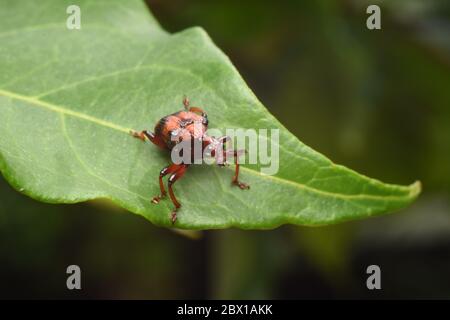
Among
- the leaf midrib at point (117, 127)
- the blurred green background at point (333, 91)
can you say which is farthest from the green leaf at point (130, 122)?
the blurred green background at point (333, 91)

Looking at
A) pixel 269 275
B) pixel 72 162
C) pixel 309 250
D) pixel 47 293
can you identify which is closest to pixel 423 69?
pixel 309 250

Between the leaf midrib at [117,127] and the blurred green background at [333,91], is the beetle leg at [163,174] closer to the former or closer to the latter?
the leaf midrib at [117,127]

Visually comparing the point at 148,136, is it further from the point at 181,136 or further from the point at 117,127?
the point at 181,136

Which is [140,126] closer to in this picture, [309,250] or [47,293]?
[309,250]

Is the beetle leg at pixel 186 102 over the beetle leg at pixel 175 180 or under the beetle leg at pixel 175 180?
over

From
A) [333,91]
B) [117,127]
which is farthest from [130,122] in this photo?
[333,91]

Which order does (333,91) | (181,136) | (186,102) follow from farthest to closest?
(333,91) < (181,136) < (186,102)
